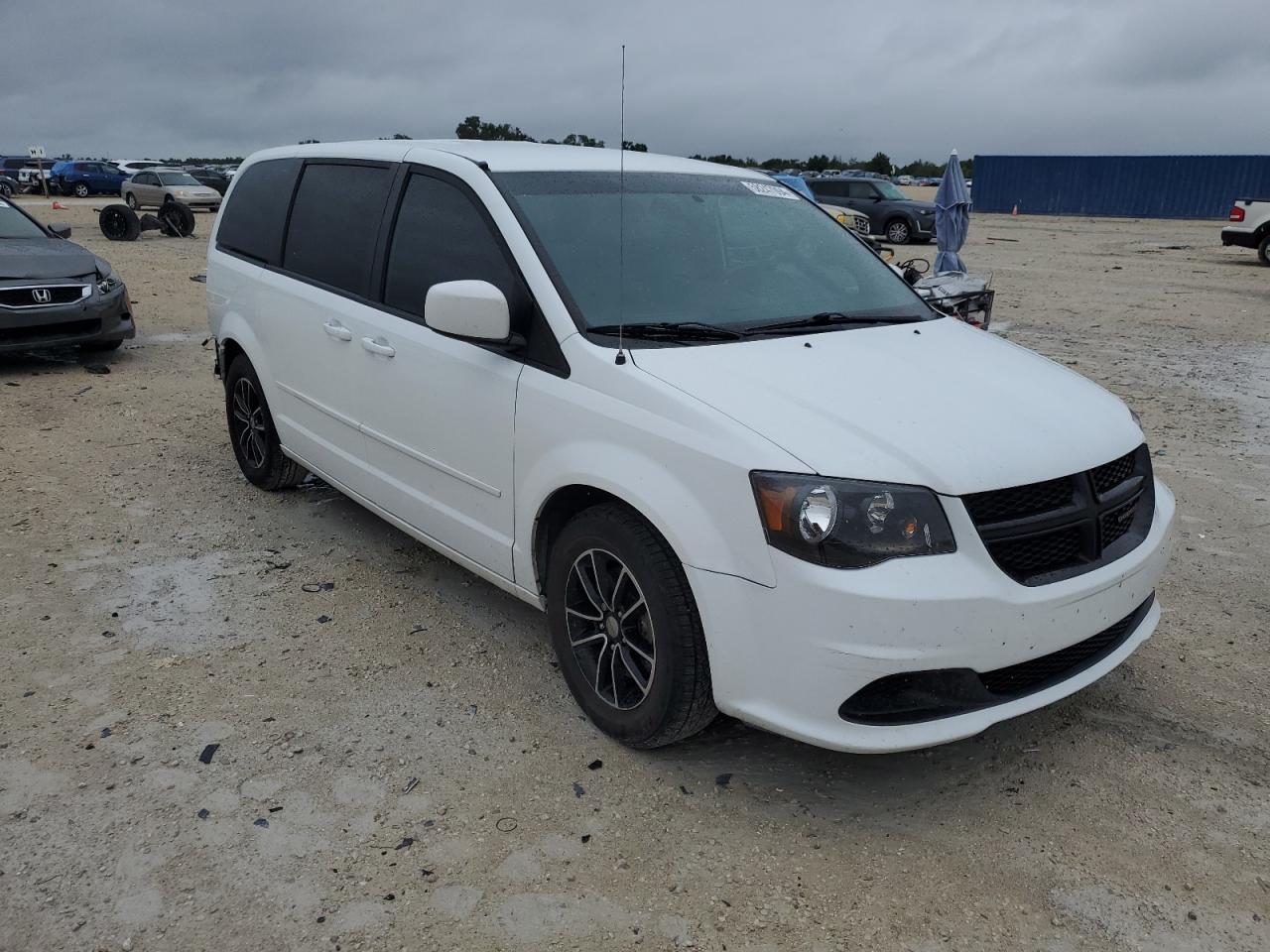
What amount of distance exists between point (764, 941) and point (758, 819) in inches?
19.1

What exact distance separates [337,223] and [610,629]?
7.78 feet

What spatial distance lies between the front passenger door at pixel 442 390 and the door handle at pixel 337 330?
0.49 feet

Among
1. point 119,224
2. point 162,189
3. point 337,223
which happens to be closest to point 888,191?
point 119,224

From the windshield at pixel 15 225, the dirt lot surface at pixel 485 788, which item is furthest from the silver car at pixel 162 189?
the dirt lot surface at pixel 485 788

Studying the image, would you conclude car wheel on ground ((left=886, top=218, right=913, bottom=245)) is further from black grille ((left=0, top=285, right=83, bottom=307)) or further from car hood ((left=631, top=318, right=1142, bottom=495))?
car hood ((left=631, top=318, right=1142, bottom=495))

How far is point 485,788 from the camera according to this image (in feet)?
9.93

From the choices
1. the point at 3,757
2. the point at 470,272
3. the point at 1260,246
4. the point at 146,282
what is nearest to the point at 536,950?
the point at 3,757

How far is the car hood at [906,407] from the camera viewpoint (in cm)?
268

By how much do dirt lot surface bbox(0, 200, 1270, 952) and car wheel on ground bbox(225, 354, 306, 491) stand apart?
41 cm

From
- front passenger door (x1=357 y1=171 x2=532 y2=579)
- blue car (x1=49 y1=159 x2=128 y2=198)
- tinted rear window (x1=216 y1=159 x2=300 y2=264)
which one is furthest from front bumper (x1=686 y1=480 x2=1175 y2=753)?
blue car (x1=49 y1=159 x2=128 y2=198)

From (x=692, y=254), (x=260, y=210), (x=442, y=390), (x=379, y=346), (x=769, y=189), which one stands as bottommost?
(x=442, y=390)

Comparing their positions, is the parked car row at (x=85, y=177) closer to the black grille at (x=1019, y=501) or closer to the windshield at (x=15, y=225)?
the windshield at (x=15, y=225)

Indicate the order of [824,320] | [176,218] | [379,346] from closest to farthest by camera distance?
[824,320]
[379,346]
[176,218]

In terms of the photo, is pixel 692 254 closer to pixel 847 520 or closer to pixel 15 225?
pixel 847 520
